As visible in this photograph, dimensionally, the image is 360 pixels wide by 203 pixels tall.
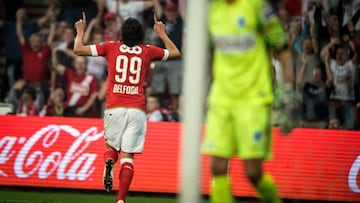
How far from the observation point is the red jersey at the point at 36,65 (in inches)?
744

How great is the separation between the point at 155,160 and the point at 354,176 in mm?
2888

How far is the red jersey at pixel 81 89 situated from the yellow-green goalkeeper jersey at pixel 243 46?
914cm

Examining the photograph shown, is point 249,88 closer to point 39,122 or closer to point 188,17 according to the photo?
point 188,17

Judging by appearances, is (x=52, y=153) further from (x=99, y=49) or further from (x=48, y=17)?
(x=48, y=17)

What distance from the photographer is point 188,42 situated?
8.15 metres

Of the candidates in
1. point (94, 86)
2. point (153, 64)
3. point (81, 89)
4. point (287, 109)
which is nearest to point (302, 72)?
point (153, 64)

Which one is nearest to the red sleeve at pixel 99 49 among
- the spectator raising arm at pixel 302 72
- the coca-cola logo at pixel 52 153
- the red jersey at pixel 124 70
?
the red jersey at pixel 124 70

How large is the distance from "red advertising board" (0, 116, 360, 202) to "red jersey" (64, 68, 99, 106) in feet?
8.00

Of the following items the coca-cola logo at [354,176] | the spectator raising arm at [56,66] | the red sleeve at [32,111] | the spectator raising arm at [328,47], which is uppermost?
the spectator raising arm at [328,47]

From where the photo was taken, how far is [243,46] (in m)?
9.20

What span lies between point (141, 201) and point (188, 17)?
22.0ft

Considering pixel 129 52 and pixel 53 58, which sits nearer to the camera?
pixel 129 52

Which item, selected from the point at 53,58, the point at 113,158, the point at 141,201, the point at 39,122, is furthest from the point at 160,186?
the point at 53,58

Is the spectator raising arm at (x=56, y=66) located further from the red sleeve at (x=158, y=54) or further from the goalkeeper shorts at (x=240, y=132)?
the goalkeeper shorts at (x=240, y=132)
